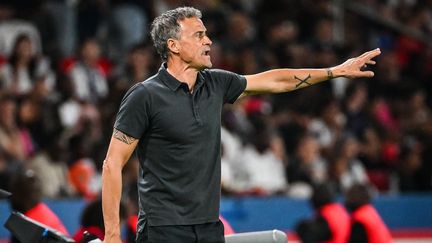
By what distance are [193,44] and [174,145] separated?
0.49 metres

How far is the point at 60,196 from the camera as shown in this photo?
11109 mm

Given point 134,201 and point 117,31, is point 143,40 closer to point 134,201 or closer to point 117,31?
point 117,31

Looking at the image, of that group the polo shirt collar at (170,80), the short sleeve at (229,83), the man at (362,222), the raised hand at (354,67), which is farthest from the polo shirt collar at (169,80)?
the man at (362,222)

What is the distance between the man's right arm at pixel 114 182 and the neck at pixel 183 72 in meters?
0.39

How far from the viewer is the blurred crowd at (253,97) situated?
11531 millimetres

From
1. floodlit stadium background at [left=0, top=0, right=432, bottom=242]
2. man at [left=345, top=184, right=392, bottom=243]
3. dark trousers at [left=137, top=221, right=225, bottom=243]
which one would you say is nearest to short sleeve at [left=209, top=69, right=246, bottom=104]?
dark trousers at [left=137, top=221, right=225, bottom=243]

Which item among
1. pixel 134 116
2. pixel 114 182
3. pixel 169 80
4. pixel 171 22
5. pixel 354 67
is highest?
pixel 171 22

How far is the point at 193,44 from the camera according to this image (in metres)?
5.24

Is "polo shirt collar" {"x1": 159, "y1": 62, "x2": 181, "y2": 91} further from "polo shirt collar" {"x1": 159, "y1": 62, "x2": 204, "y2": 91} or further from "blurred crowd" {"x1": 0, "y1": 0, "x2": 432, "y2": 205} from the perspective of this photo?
"blurred crowd" {"x1": 0, "y1": 0, "x2": 432, "y2": 205}

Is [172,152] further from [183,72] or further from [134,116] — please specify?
[183,72]

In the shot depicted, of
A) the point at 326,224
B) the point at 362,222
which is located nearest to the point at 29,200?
the point at 362,222

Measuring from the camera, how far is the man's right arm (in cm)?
494

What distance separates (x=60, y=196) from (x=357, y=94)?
16.0 ft

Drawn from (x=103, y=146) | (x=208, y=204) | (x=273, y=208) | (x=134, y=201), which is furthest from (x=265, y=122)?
(x=208, y=204)
